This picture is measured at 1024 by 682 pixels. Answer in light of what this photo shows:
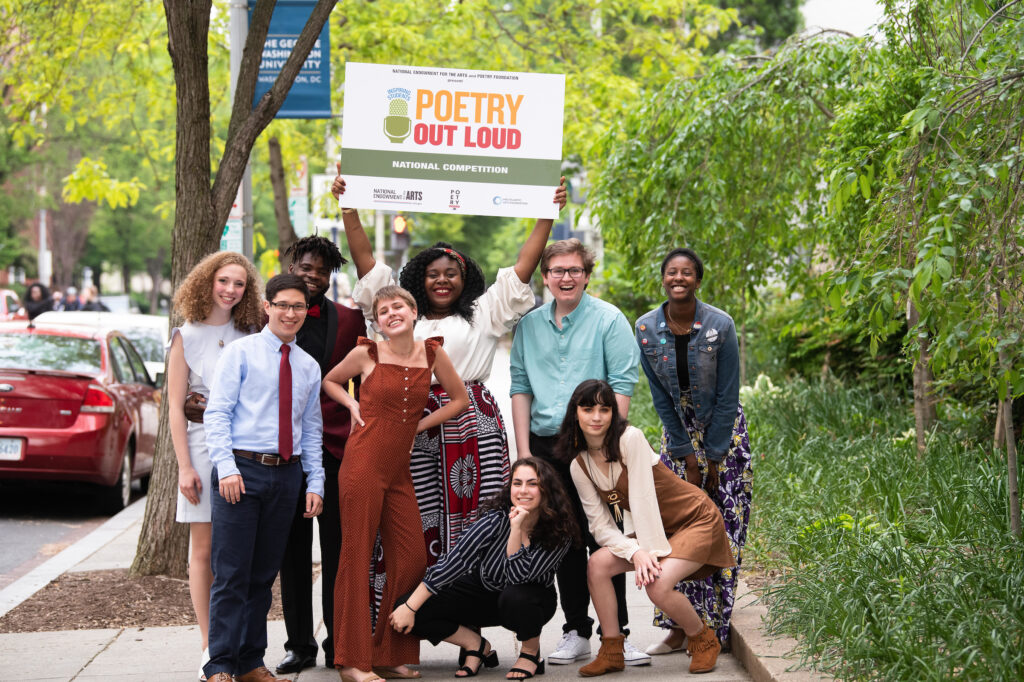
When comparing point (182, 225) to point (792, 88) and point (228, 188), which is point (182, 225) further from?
point (792, 88)

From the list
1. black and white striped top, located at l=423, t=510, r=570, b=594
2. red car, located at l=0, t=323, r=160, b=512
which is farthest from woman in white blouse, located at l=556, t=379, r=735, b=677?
red car, located at l=0, t=323, r=160, b=512

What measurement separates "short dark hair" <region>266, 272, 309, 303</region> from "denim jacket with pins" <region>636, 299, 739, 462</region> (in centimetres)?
169

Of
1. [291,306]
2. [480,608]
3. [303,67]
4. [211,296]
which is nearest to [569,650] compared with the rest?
[480,608]

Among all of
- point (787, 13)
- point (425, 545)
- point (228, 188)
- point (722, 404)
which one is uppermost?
point (787, 13)

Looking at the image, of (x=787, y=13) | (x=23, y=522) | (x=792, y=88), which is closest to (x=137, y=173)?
(x=787, y=13)

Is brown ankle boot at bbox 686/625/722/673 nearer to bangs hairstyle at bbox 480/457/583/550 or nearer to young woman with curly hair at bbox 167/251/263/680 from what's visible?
bangs hairstyle at bbox 480/457/583/550

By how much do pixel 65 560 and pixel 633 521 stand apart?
4.93 meters

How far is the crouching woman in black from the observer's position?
5312 mm

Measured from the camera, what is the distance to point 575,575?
5.70 metres

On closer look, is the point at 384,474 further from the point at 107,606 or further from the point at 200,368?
the point at 107,606

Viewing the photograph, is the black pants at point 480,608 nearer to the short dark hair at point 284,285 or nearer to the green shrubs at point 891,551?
the green shrubs at point 891,551

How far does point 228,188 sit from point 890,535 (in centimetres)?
439

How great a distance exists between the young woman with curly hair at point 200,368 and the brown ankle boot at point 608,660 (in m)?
1.70

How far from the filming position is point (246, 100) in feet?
24.6
